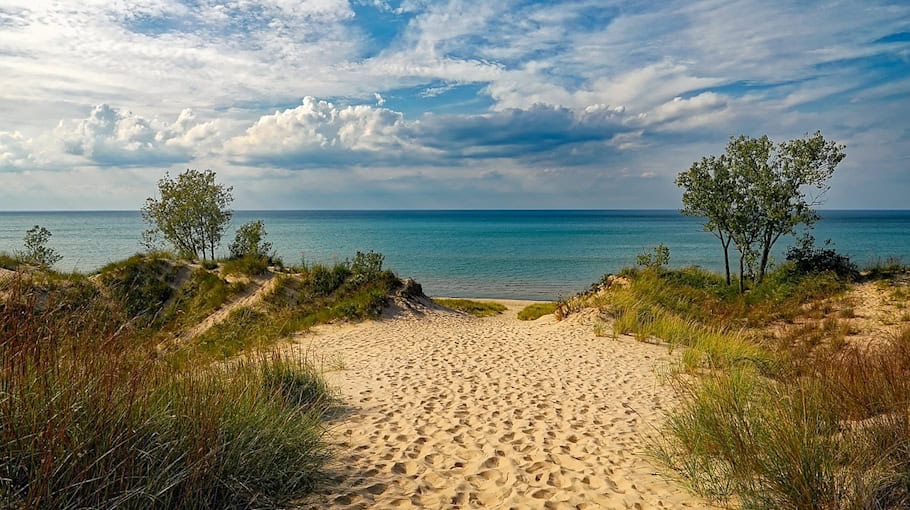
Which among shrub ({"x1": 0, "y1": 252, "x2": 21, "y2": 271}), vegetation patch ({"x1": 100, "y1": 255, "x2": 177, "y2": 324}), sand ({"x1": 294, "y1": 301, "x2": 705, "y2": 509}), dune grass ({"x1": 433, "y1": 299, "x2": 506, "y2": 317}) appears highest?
shrub ({"x1": 0, "y1": 252, "x2": 21, "y2": 271})

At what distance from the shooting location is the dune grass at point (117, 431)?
328 centimetres

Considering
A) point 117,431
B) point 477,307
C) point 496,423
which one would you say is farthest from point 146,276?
point 117,431

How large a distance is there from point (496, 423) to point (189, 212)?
856 inches

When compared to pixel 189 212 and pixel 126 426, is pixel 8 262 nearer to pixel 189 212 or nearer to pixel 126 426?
pixel 189 212

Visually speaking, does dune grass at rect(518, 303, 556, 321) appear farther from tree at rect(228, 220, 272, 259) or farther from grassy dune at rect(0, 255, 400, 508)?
grassy dune at rect(0, 255, 400, 508)

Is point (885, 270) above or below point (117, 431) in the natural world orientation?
below

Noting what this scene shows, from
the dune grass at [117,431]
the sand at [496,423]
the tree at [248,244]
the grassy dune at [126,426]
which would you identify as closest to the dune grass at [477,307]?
the tree at [248,244]

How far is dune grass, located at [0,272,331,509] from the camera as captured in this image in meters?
3.28

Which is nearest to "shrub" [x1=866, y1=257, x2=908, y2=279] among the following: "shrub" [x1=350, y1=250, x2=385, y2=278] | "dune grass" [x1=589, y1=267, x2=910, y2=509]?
"dune grass" [x1=589, y1=267, x2=910, y2=509]

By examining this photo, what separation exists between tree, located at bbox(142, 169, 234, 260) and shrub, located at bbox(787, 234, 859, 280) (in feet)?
80.1

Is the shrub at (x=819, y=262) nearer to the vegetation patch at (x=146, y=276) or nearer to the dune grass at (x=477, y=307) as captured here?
the dune grass at (x=477, y=307)

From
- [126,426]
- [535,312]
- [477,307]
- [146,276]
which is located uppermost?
[126,426]

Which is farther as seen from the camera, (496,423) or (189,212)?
(189,212)

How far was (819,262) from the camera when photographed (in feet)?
67.5
